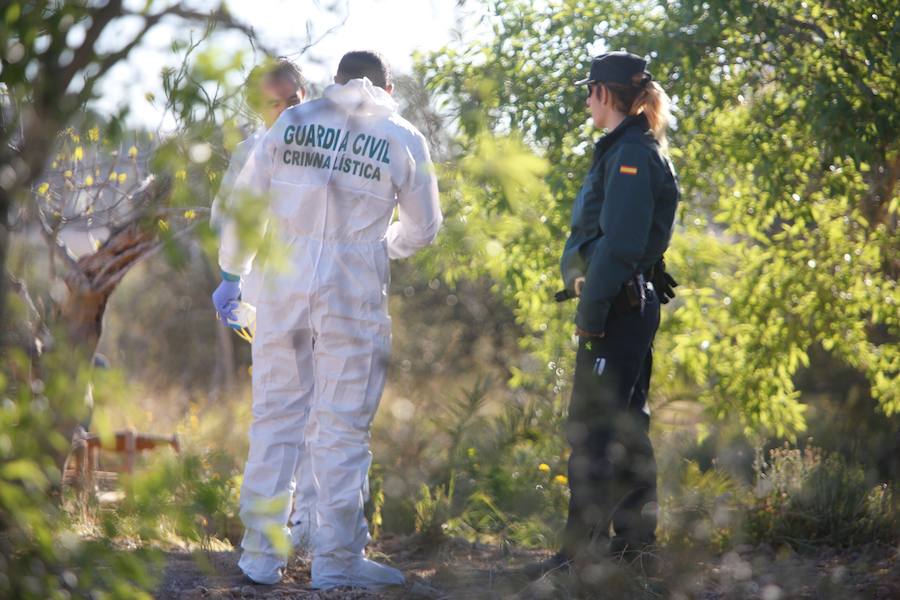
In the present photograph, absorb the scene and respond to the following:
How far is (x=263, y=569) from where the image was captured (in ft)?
13.9

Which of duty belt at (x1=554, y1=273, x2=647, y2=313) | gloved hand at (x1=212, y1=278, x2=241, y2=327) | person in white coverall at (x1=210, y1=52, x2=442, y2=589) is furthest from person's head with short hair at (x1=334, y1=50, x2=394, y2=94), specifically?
duty belt at (x1=554, y1=273, x2=647, y2=313)

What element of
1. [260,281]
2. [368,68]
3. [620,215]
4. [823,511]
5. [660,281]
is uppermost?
[368,68]

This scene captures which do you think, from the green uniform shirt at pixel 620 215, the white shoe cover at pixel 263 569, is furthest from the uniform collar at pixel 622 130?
the white shoe cover at pixel 263 569

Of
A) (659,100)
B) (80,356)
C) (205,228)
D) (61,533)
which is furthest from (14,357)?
(659,100)

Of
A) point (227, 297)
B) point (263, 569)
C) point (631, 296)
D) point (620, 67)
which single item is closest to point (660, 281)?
point (631, 296)

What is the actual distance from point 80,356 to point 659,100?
3054 millimetres

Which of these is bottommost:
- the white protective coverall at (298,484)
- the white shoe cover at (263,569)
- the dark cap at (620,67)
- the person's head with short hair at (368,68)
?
the white shoe cover at (263,569)

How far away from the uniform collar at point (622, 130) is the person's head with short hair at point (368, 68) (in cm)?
79

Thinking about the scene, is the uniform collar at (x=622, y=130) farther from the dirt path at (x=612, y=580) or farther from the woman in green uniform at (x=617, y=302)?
the dirt path at (x=612, y=580)

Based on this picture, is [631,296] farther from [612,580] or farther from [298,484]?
[298,484]

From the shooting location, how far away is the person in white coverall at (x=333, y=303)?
4109 millimetres

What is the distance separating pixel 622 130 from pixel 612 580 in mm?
1589

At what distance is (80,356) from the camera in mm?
1804

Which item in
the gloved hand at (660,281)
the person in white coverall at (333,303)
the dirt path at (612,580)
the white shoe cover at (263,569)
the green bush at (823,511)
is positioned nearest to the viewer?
the dirt path at (612,580)
